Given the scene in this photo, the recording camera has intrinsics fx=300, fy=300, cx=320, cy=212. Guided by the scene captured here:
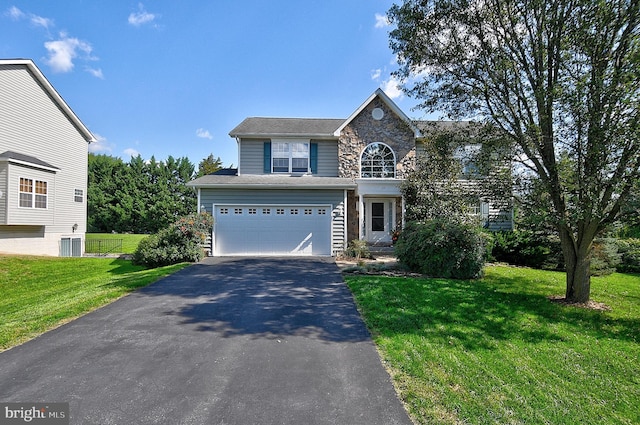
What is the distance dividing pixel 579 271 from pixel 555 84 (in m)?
4.23

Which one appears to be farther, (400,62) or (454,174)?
(454,174)

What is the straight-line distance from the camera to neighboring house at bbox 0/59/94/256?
547 inches

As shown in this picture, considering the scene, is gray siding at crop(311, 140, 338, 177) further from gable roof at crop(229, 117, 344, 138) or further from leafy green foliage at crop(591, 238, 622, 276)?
leafy green foliage at crop(591, 238, 622, 276)

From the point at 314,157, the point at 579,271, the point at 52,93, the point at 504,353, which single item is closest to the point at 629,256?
the point at 579,271

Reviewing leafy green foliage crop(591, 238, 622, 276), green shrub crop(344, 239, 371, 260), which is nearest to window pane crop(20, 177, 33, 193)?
green shrub crop(344, 239, 371, 260)

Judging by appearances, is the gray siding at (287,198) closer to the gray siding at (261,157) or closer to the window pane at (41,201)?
the gray siding at (261,157)

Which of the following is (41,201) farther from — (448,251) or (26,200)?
(448,251)

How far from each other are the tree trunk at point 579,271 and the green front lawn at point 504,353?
1.88 feet

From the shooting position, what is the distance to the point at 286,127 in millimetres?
15180

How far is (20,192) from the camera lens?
14.1 meters

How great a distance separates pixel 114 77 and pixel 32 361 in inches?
578

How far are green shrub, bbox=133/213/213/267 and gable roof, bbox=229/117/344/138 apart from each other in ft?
16.1

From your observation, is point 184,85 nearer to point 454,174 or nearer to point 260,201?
point 260,201

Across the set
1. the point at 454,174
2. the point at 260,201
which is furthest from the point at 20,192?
the point at 454,174
